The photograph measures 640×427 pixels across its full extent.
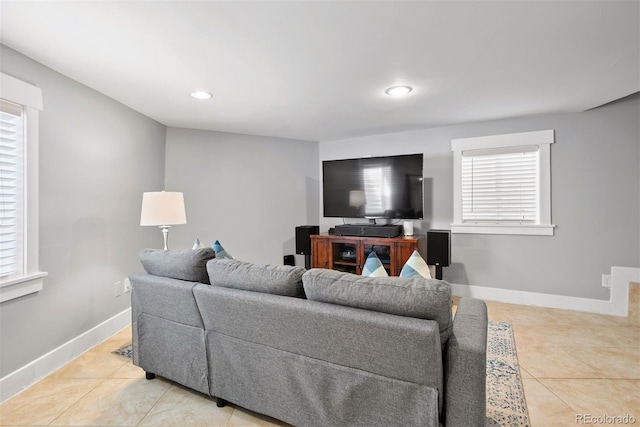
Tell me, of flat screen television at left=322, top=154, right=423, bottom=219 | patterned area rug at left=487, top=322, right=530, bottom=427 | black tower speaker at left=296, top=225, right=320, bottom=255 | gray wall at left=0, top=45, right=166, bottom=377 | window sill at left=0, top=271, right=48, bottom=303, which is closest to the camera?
patterned area rug at left=487, top=322, right=530, bottom=427

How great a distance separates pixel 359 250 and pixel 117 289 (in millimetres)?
2538

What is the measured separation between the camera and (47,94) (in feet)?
7.19

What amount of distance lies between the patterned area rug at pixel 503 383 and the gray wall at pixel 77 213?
52cm

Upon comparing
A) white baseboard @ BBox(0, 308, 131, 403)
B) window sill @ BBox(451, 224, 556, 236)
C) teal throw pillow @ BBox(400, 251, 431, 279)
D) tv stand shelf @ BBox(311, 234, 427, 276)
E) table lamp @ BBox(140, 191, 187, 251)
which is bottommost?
white baseboard @ BBox(0, 308, 131, 403)

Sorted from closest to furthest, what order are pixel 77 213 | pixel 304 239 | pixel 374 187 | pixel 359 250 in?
pixel 77 213 → pixel 359 250 → pixel 374 187 → pixel 304 239

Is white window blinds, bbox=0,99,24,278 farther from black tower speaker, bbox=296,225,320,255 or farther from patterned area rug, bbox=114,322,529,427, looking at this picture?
black tower speaker, bbox=296,225,320,255

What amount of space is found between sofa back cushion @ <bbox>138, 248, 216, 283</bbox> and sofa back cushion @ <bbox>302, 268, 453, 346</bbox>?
728 millimetres

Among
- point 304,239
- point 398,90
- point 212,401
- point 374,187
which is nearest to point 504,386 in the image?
point 212,401

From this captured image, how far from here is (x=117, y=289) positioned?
9.60 feet

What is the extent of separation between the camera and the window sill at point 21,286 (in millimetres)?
1882

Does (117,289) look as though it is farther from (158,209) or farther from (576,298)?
(576,298)

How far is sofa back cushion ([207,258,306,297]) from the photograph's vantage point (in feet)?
5.29

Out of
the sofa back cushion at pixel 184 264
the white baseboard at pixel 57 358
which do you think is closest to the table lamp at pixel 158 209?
the sofa back cushion at pixel 184 264

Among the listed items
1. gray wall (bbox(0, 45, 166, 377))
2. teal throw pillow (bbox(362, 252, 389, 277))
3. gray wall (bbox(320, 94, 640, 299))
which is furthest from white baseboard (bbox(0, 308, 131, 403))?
gray wall (bbox(320, 94, 640, 299))
